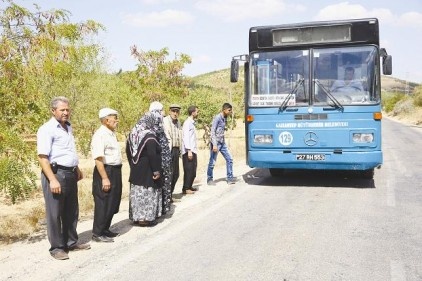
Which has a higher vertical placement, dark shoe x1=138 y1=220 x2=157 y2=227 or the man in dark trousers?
the man in dark trousers

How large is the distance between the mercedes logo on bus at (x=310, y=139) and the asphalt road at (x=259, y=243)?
0.97m

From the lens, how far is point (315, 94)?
8.50 meters

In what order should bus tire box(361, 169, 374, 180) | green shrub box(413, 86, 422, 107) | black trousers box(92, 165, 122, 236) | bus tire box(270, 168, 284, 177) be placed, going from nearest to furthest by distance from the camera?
black trousers box(92, 165, 122, 236) < bus tire box(361, 169, 374, 180) < bus tire box(270, 168, 284, 177) < green shrub box(413, 86, 422, 107)

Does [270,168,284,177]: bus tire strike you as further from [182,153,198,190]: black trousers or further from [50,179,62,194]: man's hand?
[50,179,62,194]: man's hand

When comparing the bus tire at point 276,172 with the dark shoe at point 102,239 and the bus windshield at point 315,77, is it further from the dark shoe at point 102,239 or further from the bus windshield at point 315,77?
the dark shoe at point 102,239

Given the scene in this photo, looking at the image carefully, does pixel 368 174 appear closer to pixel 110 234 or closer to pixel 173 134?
pixel 173 134

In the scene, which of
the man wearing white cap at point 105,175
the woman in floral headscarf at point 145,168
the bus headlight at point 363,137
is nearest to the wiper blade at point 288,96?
the bus headlight at point 363,137

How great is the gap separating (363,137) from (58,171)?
5822 mm

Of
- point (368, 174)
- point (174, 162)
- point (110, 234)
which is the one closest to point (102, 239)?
point (110, 234)

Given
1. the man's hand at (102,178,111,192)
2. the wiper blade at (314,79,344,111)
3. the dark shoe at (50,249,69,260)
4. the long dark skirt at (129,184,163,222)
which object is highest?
the wiper blade at (314,79,344,111)

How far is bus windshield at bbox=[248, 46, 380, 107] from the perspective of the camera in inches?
325

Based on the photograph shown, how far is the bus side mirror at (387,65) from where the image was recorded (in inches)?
322

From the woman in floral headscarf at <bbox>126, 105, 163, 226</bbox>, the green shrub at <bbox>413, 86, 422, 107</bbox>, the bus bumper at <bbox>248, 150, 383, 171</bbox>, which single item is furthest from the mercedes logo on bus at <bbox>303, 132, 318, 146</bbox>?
the green shrub at <bbox>413, 86, 422, 107</bbox>

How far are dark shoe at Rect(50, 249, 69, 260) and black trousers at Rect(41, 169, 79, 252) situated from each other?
49 millimetres
